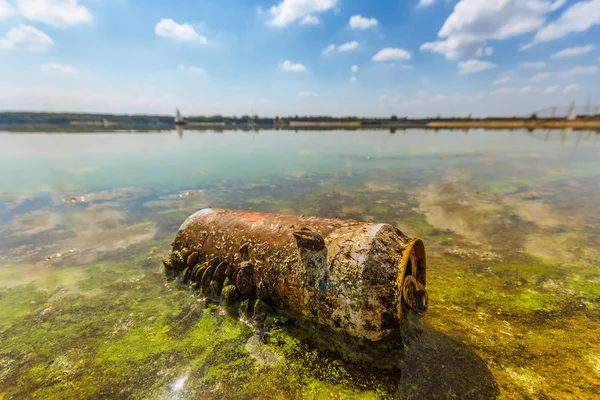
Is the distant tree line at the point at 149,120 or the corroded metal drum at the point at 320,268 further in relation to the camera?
the distant tree line at the point at 149,120

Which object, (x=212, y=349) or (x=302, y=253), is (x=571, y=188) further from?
(x=212, y=349)

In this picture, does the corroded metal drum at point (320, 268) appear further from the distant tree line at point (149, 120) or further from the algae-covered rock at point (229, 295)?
the distant tree line at point (149, 120)

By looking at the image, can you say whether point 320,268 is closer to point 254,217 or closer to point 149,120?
point 254,217

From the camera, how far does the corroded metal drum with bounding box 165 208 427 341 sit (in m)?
2.98

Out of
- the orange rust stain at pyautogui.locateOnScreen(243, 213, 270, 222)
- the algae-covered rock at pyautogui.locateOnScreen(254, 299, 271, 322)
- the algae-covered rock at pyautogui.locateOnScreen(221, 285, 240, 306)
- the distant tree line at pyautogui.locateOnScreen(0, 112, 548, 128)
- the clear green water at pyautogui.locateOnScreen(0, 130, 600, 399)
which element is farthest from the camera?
the distant tree line at pyautogui.locateOnScreen(0, 112, 548, 128)

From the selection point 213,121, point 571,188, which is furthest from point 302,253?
point 213,121

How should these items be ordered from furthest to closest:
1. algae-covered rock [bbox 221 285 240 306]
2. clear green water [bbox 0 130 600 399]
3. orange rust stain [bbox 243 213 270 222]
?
orange rust stain [bbox 243 213 270 222], algae-covered rock [bbox 221 285 240 306], clear green water [bbox 0 130 600 399]

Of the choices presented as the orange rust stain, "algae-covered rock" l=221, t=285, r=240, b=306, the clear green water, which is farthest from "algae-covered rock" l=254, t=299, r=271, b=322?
the orange rust stain

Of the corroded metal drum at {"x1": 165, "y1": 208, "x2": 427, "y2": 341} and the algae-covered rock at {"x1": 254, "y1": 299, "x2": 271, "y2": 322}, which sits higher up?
the corroded metal drum at {"x1": 165, "y1": 208, "x2": 427, "y2": 341}

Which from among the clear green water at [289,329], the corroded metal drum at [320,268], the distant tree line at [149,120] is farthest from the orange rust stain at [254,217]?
the distant tree line at [149,120]

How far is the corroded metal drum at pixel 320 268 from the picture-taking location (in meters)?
2.98

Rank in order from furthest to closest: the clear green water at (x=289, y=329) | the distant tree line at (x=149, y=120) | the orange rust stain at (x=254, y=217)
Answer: the distant tree line at (x=149, y=120)
the orange rust stain at (x=254, y=217)
the clear green water at (x=289, y=329)

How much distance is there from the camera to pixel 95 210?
895 cm

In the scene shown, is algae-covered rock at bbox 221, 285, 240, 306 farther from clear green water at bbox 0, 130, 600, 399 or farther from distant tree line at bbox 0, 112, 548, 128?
distant tree line at bbox 0, 112, 548, 128
